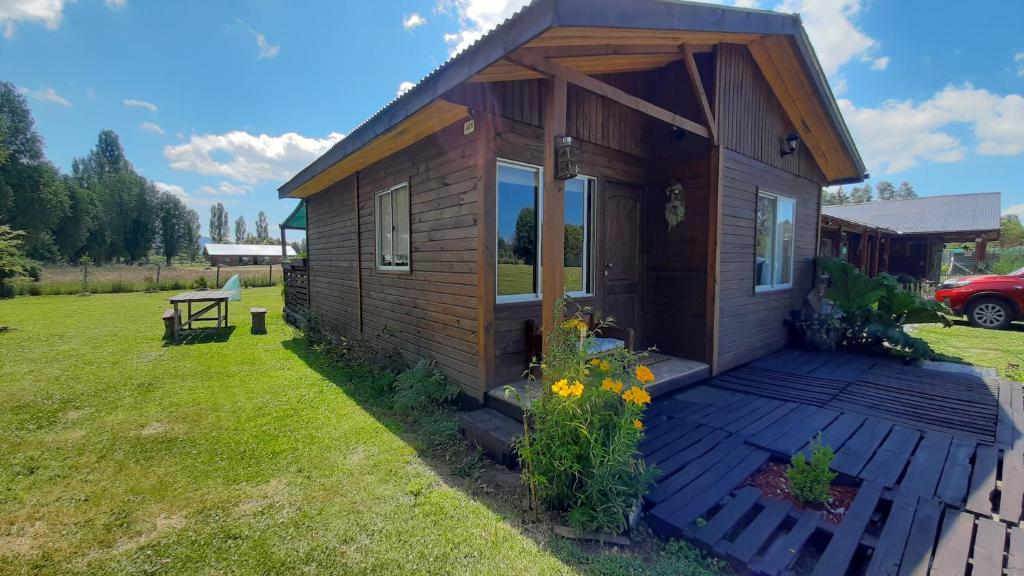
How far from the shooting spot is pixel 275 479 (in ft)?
8.61

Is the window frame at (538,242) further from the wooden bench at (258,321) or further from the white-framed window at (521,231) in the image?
the wooden bench at (258,321)

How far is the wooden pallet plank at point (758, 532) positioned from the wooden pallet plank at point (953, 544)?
0.54m

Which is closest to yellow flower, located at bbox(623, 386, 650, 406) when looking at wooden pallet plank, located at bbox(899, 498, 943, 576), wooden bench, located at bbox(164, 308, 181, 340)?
wooden pallet plank, located at bbox(899, 498, 943, 576)

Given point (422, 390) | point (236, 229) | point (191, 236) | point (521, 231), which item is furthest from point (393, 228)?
point (236, 229)

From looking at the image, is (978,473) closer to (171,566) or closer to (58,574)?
(171,566)

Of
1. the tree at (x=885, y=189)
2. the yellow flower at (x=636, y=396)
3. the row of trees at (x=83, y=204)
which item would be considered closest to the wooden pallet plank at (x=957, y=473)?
the yellow flower at (x=636, y=396)

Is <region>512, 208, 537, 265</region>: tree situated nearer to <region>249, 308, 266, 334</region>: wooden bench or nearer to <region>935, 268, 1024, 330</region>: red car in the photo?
<region>249, 308, 266, 334</region>: wooden bench

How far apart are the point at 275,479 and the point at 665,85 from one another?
5.27 m

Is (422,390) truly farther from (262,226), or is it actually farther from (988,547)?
(262,226)

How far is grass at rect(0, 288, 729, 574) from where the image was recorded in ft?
6.14

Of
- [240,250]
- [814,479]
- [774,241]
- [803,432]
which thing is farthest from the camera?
[240,250]

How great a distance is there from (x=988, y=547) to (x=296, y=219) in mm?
11402

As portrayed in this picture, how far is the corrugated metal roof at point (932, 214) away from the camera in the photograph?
1524 centimetres

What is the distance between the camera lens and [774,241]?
561 centimetres
